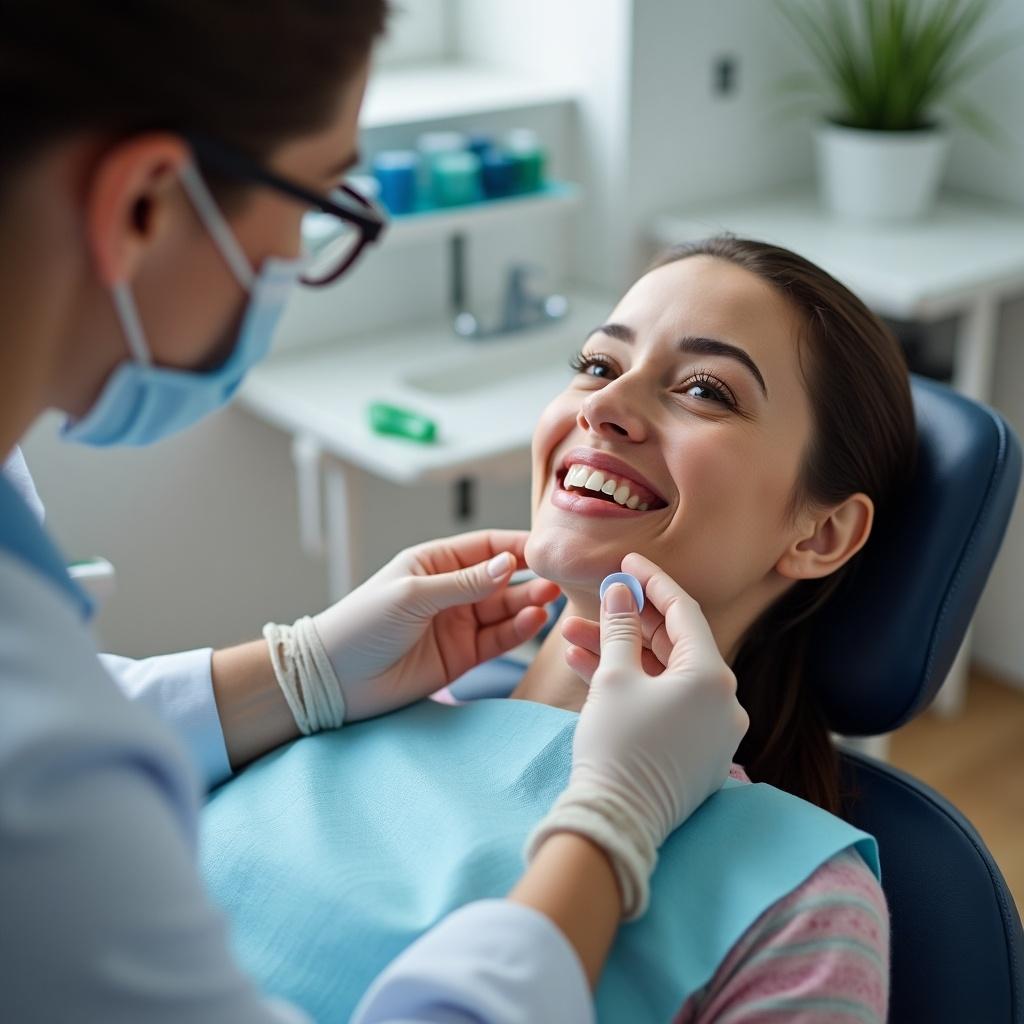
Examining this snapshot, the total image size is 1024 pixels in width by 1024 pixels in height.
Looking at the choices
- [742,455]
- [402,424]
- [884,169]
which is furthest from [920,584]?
[884,169]

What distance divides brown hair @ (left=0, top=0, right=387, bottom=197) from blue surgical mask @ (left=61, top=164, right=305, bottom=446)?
0.04 meters

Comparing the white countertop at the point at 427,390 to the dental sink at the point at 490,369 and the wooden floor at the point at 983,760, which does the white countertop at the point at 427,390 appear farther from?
the wooden floor at the point at 983,760

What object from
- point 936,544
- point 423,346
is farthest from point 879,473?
point 423,346

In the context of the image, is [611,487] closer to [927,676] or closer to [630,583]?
[630,583]

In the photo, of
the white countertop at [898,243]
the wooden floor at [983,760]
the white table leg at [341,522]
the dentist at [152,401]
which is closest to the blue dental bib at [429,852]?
the dentist at [152,401]

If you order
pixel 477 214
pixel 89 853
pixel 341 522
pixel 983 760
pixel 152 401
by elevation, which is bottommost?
pixel 983 760

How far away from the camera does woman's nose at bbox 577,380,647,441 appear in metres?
1.41

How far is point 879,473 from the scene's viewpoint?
4.95 ft

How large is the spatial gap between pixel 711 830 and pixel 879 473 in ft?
1.61

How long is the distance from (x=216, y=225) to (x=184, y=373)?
0.36ft

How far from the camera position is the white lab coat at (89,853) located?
0.72 metres

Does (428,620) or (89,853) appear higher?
(89,853)

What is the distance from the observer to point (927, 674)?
145 cm

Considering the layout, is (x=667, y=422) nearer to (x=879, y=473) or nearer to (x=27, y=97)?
(x=879, y=473)
